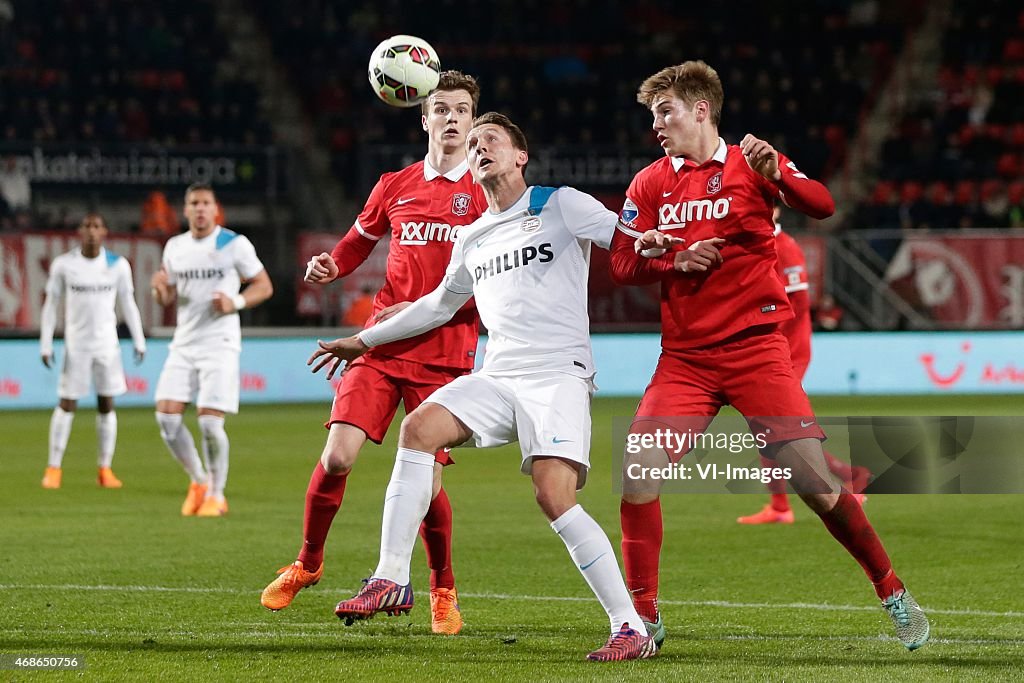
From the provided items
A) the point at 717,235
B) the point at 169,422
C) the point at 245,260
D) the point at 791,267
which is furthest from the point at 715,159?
the point at 169,422

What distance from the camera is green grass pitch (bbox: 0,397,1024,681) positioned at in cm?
511

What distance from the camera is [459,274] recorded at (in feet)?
18.6

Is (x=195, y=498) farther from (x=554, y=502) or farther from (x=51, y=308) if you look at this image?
(x=554, y=502)

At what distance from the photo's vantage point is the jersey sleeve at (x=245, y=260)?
10180 millimetres

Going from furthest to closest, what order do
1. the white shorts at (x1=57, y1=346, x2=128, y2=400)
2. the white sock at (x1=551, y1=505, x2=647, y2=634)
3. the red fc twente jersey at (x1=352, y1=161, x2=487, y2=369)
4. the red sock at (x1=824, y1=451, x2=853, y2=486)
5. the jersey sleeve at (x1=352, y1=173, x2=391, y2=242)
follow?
the white shorts at (x1=57, y1=346, x2=128, y2=400) → the red sock at (x1=824, y1=451, x2=853, y2=486) → the jersey sleeve at (x1=352, y1=173, x2=391, y2=242) → the red fc twente jersey at (x1=352, y1=161, x2=487, y2=369) → the white sock at (x1=551, y1=505, x2=647, y2=634)

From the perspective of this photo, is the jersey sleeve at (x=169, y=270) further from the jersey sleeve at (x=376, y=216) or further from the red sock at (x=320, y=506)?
the red sock at (x=320, y=506)

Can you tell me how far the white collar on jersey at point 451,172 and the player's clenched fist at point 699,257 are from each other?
1.35 meters

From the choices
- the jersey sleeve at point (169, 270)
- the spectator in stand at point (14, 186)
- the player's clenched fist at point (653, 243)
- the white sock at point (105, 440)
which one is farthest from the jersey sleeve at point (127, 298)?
the spectator in stand at point (14, 186)

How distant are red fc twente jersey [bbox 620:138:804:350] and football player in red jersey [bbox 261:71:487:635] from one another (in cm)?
97

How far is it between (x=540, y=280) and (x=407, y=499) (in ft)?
3.06

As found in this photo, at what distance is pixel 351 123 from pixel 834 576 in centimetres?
2006

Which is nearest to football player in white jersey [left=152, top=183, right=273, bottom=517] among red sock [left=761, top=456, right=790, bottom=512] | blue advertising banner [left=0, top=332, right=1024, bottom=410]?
red sock [left=761, top=456, right=790, bottom=512]

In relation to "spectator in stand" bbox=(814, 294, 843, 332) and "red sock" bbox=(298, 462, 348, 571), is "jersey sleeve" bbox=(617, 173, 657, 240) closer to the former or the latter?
"red sock" bbox=(298, 462, 348, 571)

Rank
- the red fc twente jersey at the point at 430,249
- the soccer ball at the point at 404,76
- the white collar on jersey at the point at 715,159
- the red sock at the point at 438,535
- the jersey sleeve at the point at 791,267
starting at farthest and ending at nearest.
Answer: the jersey sleeve at the point at 791,267, the soccer ball at the point at 404,76, the red fc twente jersey at the point at 430,249, the red sock at the point at 438,535, the white collar on jersey at the point at 715,159
